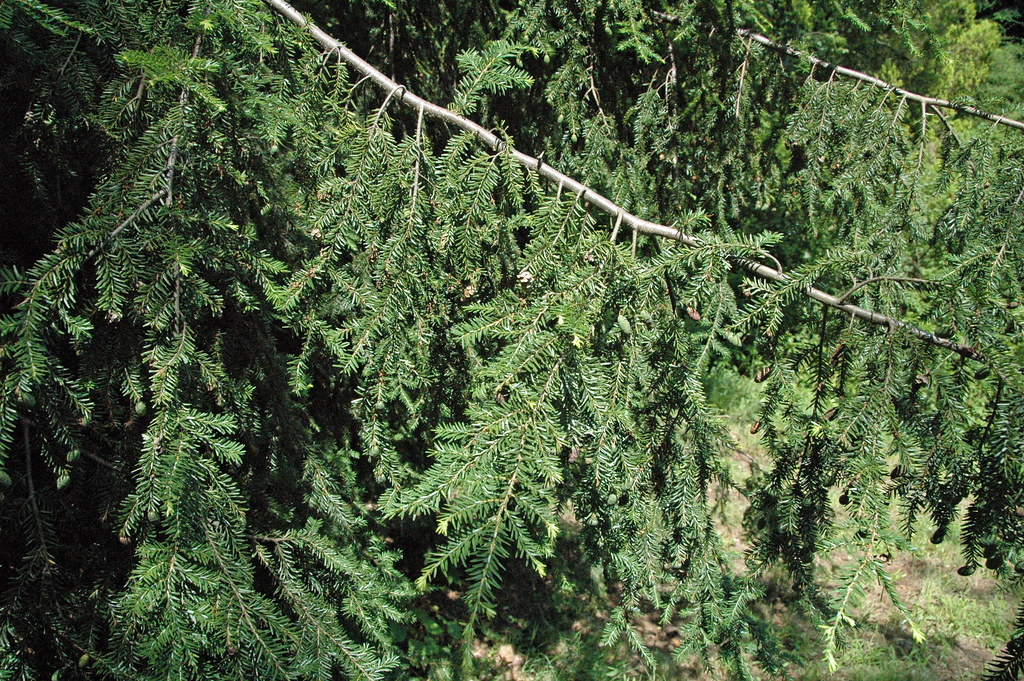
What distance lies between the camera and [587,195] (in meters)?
1.62

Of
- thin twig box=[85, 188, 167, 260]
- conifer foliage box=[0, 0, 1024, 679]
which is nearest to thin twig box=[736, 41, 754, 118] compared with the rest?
conifer foliage box=[0, 0, 1024, 679]

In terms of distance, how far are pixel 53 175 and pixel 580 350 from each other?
4.49 feet

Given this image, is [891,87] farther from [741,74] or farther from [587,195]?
[587,195]

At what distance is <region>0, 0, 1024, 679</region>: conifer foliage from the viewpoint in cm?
116

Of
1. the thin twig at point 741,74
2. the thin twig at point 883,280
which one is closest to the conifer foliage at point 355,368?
the thin twig at point 883,280

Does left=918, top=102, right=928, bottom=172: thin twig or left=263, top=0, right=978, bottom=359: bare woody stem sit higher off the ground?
left=918, top=102, right=928, bottom=172: thin twig

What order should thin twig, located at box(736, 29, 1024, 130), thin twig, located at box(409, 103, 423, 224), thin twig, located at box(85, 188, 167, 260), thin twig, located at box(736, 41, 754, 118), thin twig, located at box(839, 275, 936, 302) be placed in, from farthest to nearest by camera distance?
thin twig, located at box(736, 41, 754, 118)
thin twig, located at box(736, 29, 1024, 130)
thin twig, located at box(409, 103, 423, 224)
thin twig, located at box(839, 275, 936, 302)
thin twig, located at box(85, 188, 167, 260)

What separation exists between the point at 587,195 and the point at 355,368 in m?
0.78

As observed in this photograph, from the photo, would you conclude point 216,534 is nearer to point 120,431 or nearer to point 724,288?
point 120,431

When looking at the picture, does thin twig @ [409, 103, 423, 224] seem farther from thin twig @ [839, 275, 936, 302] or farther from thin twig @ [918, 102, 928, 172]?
thin twig @ [918, 102, 928, 172]

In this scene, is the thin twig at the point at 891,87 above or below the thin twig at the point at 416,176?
above

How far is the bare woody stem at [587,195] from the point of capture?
1282mm

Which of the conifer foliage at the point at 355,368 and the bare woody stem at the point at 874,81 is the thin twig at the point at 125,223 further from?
the bare woody stem at the point at 874,81

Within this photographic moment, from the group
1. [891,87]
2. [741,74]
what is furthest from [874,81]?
[741,74]
